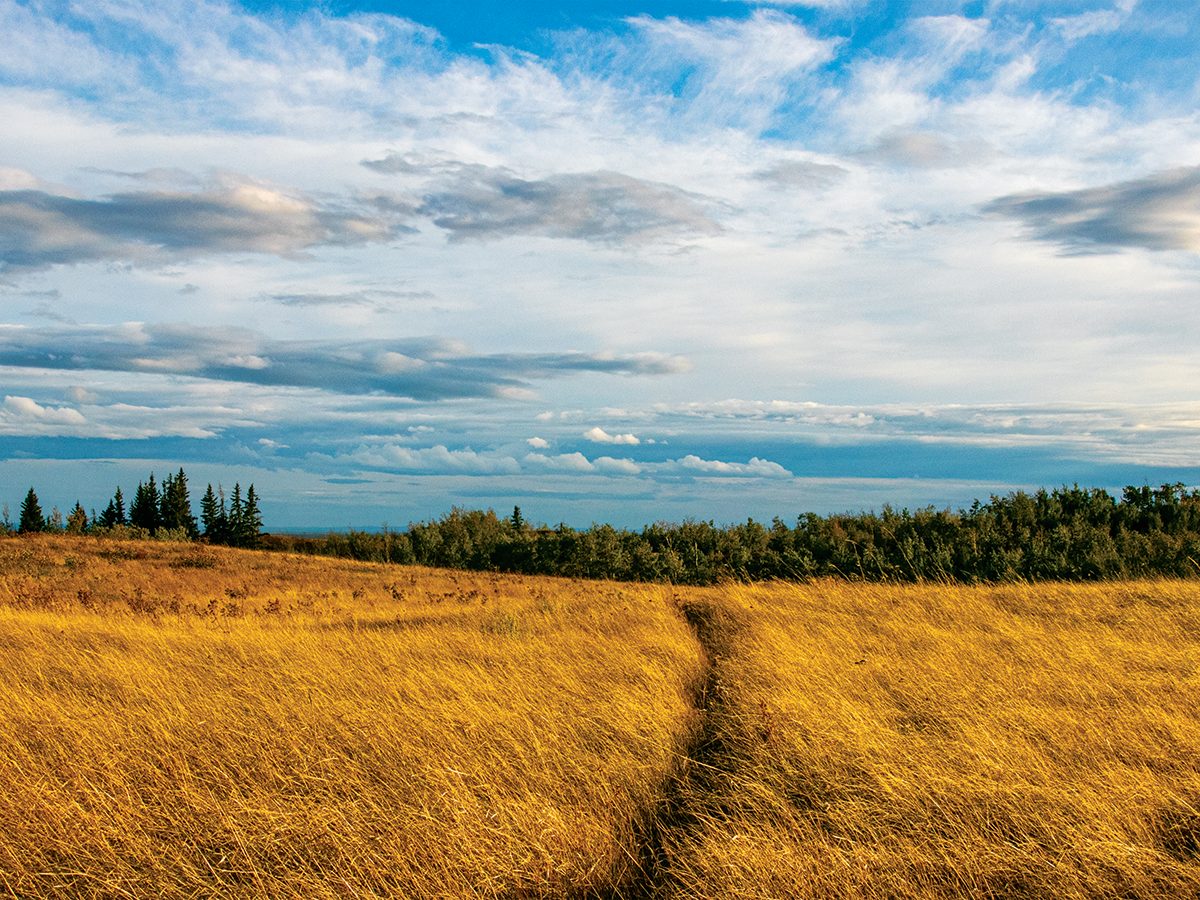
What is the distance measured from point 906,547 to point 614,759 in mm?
22762

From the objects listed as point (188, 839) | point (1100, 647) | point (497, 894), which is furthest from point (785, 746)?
point (1100, 647)

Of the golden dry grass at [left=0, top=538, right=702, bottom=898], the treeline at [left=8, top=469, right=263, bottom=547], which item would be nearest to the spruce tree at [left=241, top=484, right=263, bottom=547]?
the treeline at [left=8, top=469, right=263, bottom=547]

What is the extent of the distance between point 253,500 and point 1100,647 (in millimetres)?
64399

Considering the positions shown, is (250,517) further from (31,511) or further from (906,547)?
(906,547)

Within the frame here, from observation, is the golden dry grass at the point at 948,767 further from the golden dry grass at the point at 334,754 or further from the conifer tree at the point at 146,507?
the conifer tree at the point at 146,507

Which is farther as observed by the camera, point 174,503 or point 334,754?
point 174,503

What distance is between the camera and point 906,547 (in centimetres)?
2845

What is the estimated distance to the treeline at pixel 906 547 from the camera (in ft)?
83.5

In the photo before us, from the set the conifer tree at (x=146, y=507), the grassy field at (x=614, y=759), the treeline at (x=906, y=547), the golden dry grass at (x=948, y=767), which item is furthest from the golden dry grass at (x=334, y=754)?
the conifer tree at (x=146, y=507)

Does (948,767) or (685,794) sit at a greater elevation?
(948,767)

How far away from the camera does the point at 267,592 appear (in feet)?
84.3

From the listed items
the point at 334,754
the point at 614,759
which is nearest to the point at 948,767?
the point at 614,759

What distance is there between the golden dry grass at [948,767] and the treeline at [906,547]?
9642 millimetres

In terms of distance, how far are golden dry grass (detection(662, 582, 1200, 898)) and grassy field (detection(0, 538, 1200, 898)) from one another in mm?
28
